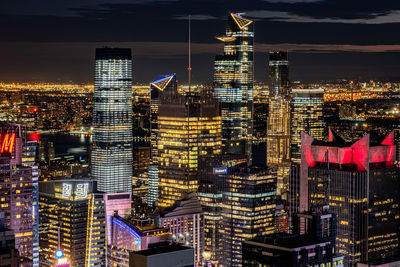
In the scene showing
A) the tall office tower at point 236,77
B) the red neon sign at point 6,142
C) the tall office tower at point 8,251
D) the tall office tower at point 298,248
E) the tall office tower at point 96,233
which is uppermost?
the tall office tower at point 236,77

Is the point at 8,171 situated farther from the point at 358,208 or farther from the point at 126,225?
the point at 358,208

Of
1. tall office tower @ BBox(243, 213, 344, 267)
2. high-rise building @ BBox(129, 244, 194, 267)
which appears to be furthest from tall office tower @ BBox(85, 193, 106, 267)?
high-rise building @ BBox(129, 244, 194, 267)

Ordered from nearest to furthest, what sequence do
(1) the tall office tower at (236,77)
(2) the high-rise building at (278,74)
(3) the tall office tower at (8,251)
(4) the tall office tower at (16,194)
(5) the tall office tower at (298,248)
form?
(3) the tall office tower at (8,251) → (5) the tall office tower at (298,248) → (4) the tall office tower at (16,194) → (1) the tall office tower at (236,77) → (2) the high-rise building at (278,74)

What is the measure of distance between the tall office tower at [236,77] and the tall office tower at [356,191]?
55.3 metres

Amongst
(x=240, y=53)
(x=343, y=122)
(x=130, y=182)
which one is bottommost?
(x=130, y=182)

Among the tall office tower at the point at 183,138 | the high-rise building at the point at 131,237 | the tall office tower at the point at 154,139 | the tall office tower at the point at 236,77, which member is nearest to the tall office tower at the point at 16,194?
the high-rise building at the point at 131,237

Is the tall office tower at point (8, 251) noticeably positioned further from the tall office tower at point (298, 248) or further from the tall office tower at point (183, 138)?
the tall office tower at point (183, 138)

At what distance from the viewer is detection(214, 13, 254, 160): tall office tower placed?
4737 inches

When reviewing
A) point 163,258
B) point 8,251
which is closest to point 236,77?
point 163,258

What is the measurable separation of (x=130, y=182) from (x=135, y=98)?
44140 mm

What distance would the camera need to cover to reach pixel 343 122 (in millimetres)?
120000

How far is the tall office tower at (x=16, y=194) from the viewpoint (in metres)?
55.7

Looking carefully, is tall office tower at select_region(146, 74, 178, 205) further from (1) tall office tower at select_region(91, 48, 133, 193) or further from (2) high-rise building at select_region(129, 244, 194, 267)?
(2) high-rise building at select_region(129, 244, 194, 267)

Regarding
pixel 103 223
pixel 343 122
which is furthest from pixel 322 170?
pixel 343 122
